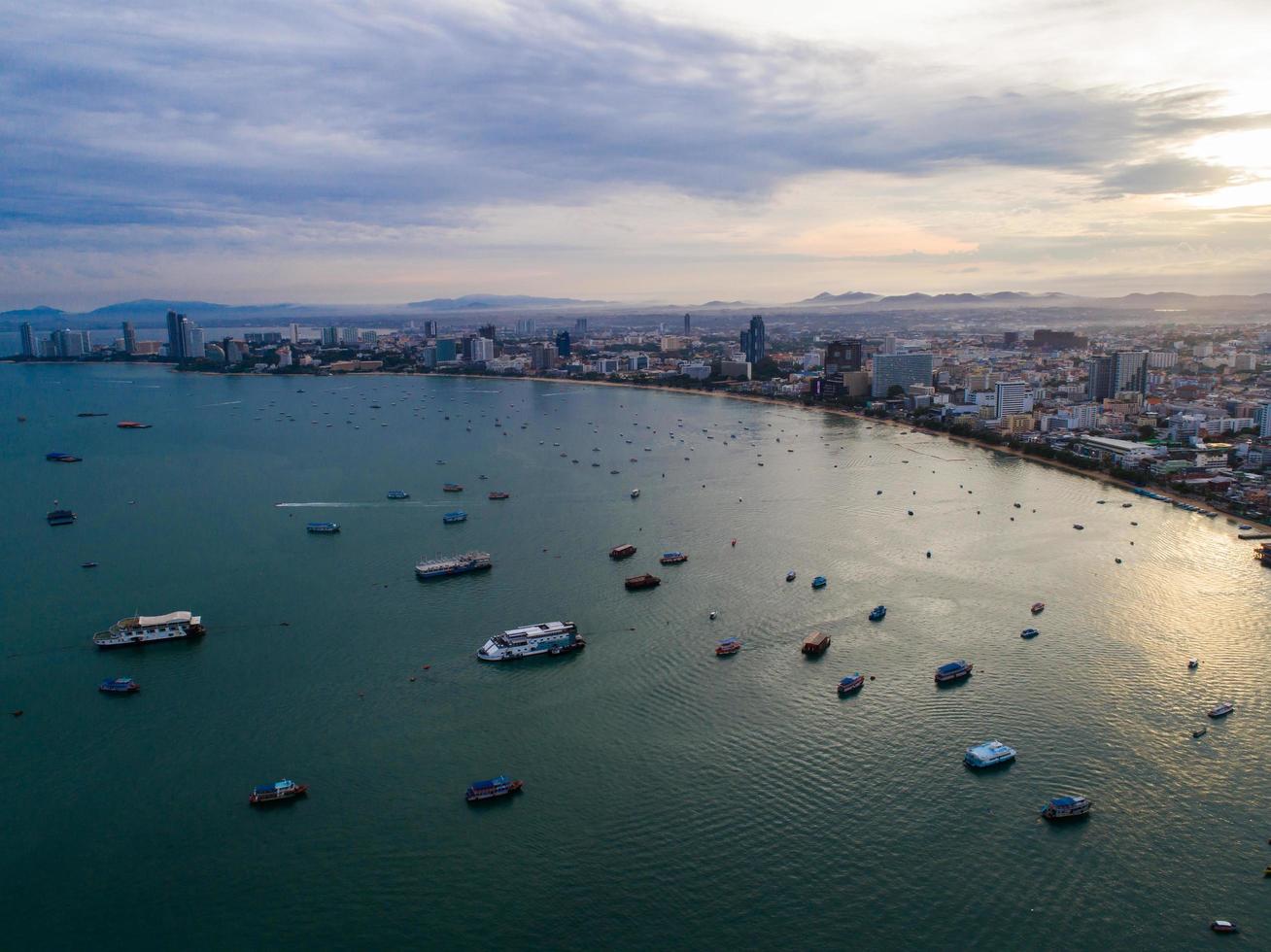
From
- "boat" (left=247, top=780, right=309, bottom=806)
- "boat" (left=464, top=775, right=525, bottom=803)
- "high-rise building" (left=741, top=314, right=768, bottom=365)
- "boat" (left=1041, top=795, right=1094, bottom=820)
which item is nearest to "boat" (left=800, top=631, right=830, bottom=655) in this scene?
"boat" (left=1041, top=795, right=1094, bottom=820)

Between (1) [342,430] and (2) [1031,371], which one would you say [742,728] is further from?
(2) [1031,371]

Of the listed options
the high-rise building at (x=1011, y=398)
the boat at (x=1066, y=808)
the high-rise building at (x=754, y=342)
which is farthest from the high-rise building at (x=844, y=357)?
the boat at (x=1066, y=808)

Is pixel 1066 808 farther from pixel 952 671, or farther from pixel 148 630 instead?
pixel 148 630

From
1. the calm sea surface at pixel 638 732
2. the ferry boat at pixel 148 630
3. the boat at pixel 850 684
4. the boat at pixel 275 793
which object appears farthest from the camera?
the ferry boat at pixel 148 630

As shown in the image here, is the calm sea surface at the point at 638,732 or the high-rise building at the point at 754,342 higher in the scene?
the high-rise building at the point at 754,342

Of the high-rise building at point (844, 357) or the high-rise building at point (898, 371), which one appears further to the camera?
the high-rise building at point (844, 357)

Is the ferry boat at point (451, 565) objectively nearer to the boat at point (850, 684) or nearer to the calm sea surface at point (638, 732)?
the calm sea surface at point (638, 732)

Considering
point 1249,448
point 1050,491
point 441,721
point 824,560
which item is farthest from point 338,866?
point 1249,448
